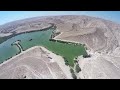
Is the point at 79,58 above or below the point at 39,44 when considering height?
below

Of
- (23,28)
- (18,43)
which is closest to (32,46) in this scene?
(18,43)

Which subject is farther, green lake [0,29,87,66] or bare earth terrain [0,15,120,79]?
green lake [0,29,87,66]

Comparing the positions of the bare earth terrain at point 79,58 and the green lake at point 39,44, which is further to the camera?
the green lake at point 39,44

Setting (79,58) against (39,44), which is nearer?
(79,58)
